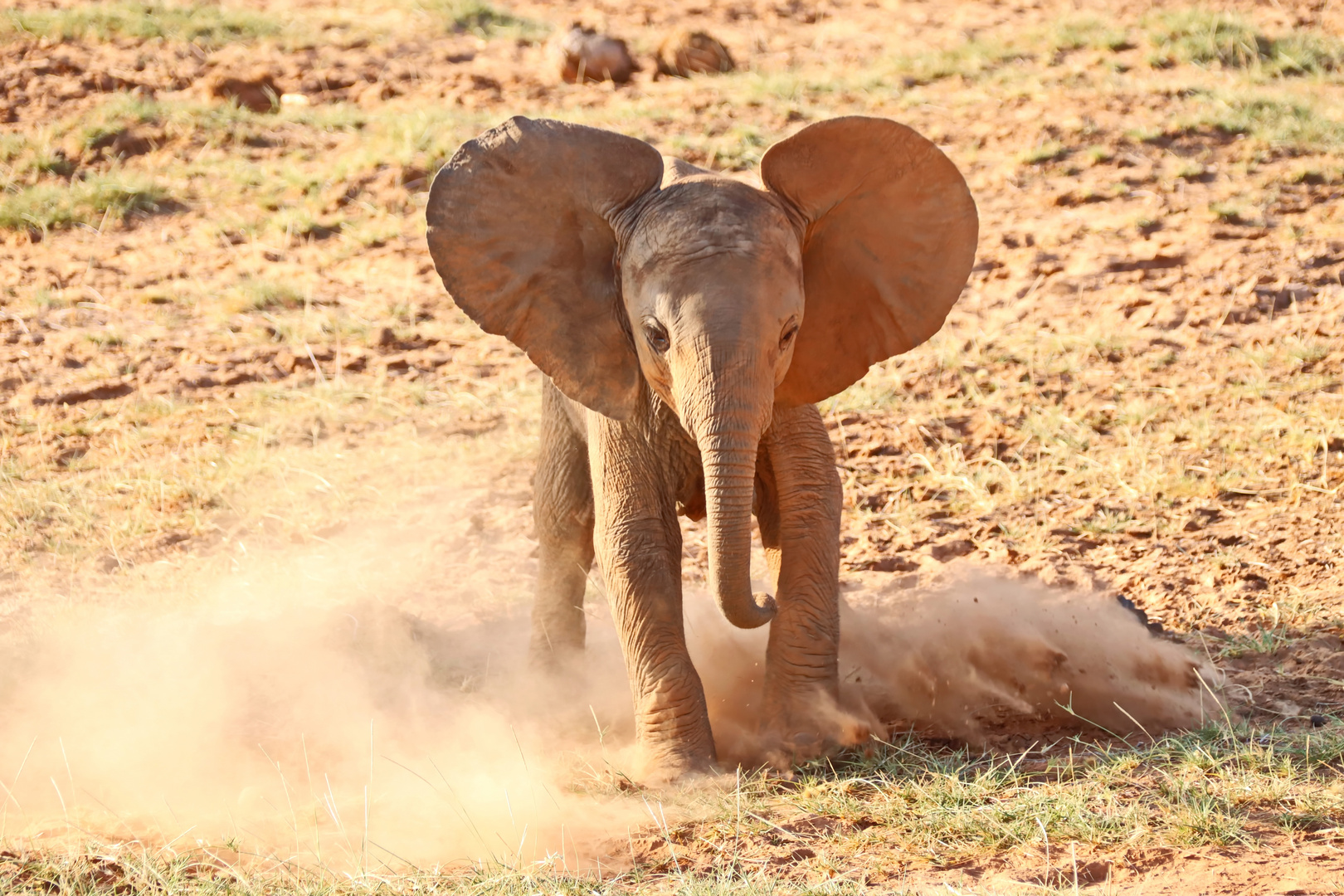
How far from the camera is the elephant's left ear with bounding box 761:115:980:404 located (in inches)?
191

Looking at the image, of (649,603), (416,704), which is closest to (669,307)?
(649,603)

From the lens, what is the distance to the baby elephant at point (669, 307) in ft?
15.2

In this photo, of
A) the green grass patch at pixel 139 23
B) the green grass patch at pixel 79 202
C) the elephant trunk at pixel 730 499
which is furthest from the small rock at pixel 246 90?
the elephant trunk at pixel 730 499

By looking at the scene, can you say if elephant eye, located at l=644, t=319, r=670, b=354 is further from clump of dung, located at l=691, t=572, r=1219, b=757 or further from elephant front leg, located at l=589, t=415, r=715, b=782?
clump of dung, located at l=691, t=572, r=1219, b=757

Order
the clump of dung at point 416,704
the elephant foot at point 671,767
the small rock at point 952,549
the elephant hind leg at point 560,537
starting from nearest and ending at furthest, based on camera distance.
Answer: the clump of dung at point 416,704 → the elephant foot at point 671,767 → the elephant hind leg at point 560,537 → the small rock at point 952,549

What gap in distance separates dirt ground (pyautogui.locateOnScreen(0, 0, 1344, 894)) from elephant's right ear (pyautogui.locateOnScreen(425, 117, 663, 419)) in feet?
5.13

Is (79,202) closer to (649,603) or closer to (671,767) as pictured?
(649,603)

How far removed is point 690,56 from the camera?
1341cm

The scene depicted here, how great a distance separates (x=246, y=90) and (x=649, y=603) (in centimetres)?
987

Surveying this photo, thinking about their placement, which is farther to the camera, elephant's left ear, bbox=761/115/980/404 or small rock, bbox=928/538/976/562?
small rock, bbox=928/538/976/562

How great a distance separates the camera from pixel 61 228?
11.6m

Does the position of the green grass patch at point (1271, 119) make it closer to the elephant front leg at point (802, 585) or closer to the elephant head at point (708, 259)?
the elephant head at point (708, 259)

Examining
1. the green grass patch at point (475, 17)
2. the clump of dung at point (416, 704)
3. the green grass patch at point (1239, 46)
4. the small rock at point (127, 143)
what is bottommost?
the clump of dung at point (416, 704)

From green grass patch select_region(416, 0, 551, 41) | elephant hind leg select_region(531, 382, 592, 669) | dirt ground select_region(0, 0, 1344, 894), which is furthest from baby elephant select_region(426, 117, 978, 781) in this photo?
green grass patch select_region(416, 0, 551, 41)
